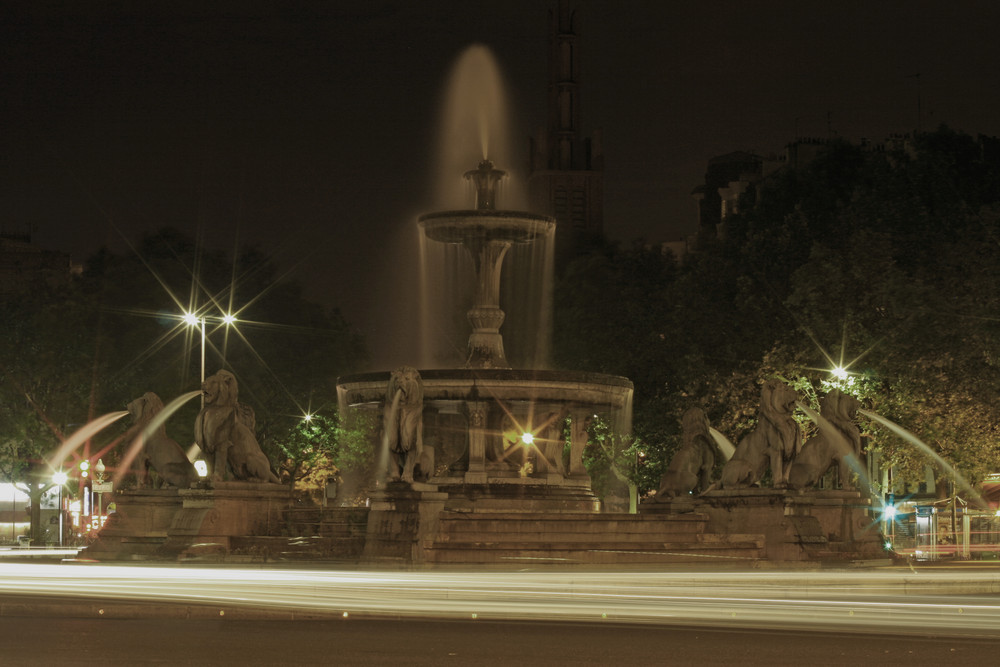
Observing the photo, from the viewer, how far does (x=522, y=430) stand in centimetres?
2939

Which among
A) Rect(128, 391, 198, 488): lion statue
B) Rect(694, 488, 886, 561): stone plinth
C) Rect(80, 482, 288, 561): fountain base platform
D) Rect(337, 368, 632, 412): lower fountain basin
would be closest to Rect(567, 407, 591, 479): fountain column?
Rect(337, 368, 632, 412): lower fountain basin

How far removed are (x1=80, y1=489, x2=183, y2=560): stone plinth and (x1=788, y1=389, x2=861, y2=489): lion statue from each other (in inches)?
410

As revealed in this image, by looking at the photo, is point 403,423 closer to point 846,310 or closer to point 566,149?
point 846,310

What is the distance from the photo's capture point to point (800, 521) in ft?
85.7

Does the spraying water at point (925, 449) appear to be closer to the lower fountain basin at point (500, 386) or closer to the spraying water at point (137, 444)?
the lower fountain basin at point (500, 386)

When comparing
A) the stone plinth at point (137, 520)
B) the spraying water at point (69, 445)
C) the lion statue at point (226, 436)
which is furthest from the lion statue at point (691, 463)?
the spraying water at point (69, 445)

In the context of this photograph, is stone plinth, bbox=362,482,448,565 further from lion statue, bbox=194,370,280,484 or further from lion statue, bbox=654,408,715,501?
lion statue, bbox=654,408,715,501

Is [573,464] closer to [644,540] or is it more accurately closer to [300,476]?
[644,540]

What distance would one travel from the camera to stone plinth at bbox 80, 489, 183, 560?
86.6 ft

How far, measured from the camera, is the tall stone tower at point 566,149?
118812 mm

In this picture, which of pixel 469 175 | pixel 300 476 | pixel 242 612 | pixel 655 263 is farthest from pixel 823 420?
pixel 300 476

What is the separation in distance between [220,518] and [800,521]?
368 inches

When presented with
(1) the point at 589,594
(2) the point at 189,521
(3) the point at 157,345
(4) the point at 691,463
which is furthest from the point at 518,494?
(3) the point at 157,345

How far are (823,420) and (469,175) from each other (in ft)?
34.6
